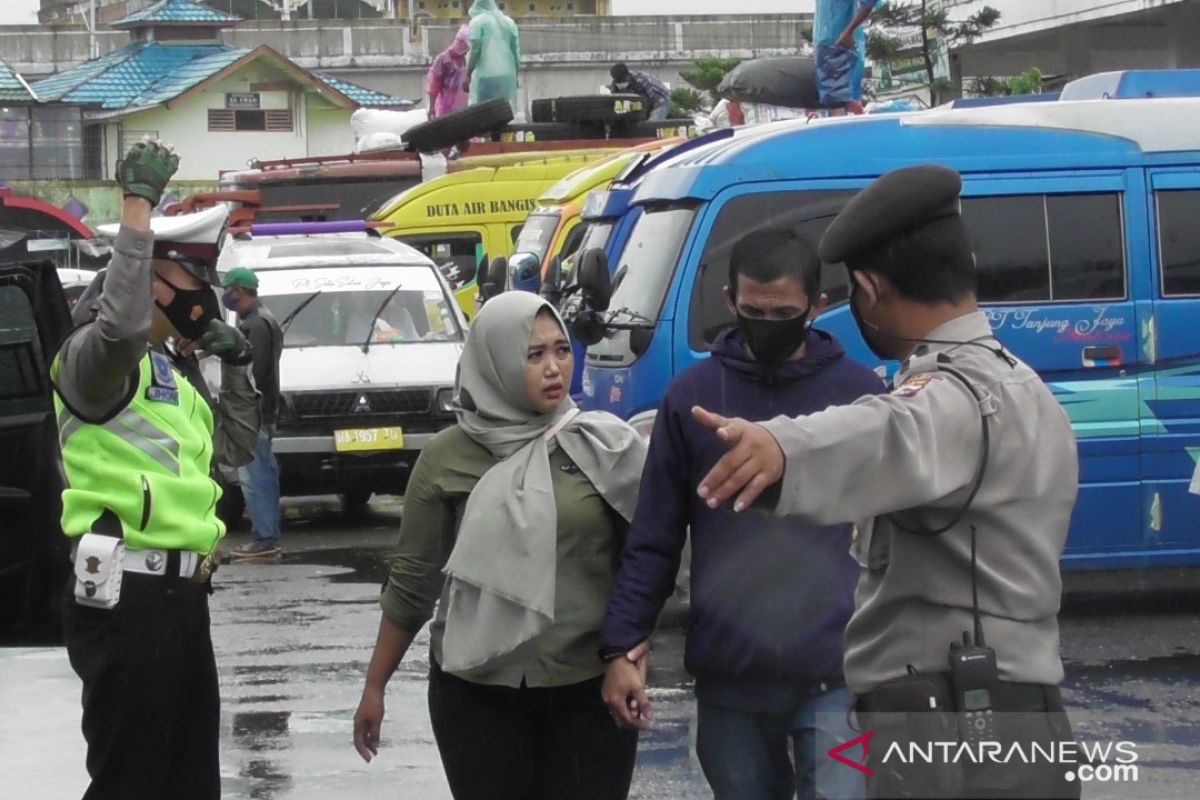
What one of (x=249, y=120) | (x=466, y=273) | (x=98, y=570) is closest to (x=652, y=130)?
(x=466, y=273)

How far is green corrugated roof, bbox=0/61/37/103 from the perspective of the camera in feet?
145

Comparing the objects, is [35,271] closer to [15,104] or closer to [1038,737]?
[1038,737]

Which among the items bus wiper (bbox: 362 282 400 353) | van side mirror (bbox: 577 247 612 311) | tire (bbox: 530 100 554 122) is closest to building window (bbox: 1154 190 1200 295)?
van side mirror (bbox: 577 247 612 311)

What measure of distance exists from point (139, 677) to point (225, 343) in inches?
38.3

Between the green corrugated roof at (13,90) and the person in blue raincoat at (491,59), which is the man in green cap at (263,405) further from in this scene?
the green corrugated roof at (13,90)

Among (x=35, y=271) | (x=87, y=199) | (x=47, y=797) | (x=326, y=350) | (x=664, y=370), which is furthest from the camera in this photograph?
(x=87, y=199)

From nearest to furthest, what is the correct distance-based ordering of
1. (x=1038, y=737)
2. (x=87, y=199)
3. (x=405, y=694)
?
(x=1038, y=737), (x=405, y=694), (x=87, y=199)

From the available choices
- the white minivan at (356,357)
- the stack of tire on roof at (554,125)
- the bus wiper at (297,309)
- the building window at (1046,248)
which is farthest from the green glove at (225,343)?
the stack of tire on roof at (554,125)

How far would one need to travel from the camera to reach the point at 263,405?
42.4 ft

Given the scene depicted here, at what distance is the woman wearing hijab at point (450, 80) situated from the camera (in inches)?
948

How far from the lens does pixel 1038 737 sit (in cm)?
325

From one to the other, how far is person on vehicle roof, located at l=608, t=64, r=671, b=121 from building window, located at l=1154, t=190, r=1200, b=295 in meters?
12.1

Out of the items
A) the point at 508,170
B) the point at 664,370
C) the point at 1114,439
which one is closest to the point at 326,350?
the point at 508,170

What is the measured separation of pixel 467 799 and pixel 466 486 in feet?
2.43
